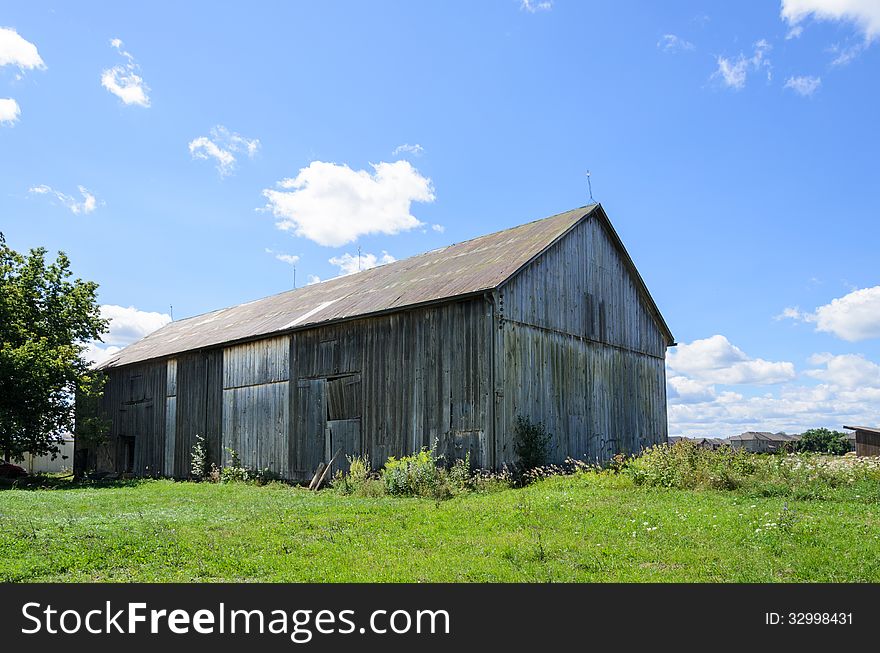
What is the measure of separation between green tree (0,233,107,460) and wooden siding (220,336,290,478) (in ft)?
26.3

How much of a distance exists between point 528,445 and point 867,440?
31216 millimetres

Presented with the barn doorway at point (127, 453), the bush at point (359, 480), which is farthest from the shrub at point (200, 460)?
the bush at point (359, 480)

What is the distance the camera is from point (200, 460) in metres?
26.1

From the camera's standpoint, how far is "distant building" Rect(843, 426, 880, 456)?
38812 mm

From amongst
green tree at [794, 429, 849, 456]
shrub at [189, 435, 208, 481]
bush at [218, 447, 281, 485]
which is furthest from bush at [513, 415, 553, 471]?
green tree at [794, 429, 849, 456]

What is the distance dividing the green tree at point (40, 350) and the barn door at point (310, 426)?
11.9 metres

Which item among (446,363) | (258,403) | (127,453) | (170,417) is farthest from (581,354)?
(127,453)

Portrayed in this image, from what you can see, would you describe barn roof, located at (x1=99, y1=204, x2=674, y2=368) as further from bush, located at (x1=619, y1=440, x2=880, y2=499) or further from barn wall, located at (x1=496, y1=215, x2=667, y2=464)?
bush, located at (x1=619, y1=440, x2=880, y2=499)

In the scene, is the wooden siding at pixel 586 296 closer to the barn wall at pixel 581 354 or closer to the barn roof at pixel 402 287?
the barn wall at pixel 581 354

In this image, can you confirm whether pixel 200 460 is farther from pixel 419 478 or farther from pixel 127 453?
pixel 419 478

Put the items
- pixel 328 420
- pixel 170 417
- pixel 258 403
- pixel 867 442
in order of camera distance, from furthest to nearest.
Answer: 1. pixel 867 442
2. pixel 170 417
3. pixel 258 403
4. pixel 328 420

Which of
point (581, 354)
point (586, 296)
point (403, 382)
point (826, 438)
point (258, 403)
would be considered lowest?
point (826, 438)
